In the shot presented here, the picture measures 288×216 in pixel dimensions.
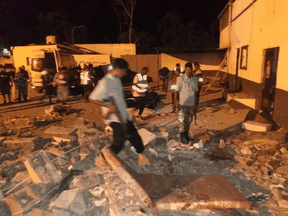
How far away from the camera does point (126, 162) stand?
4648 millimetres

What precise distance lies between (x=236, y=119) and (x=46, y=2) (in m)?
41.9

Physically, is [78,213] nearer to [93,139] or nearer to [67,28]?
[93,139]

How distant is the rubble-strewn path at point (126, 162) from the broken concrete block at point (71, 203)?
0.5 inches

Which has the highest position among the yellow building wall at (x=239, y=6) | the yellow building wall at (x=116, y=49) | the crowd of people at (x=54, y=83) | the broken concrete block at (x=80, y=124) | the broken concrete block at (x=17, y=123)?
the yellow building wall at (x=239, y=6)

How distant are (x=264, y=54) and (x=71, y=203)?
7.85 m

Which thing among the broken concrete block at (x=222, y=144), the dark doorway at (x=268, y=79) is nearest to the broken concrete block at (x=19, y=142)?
the broken concrete block at (x=222, y=144)

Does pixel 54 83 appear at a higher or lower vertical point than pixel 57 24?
lower

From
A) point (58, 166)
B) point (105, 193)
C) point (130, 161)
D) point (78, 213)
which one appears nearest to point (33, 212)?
point (78, 213)

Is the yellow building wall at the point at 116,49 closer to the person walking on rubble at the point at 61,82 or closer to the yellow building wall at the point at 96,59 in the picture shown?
the yellow building wall at the point at 96,59

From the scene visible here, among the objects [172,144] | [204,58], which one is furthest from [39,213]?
[204,58]

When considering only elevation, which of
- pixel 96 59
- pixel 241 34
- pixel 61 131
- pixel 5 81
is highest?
pixel 241 34

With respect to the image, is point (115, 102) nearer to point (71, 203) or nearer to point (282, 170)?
point (71, 203)

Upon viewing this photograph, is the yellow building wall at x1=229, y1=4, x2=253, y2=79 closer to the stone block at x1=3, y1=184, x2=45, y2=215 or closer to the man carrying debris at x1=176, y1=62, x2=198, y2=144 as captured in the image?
the man carrying debris at x1=176, y1=62, x2=198, y2=144

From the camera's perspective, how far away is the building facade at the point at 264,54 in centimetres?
662
